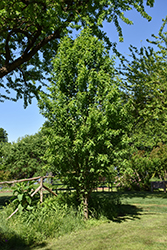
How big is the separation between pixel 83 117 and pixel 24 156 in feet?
53.5

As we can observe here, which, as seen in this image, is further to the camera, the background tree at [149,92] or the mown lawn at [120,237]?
the background tree at [149,92]

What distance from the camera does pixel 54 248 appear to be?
4680 millimetres

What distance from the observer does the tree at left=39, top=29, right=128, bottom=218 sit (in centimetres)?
652

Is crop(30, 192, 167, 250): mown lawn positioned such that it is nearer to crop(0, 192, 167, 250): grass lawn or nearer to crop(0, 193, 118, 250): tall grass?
crop(0, 192, 167, 250): grass lawn

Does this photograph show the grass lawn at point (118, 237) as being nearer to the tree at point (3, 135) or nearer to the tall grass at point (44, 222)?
the tall grass at point (44, 222)

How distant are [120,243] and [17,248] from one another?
2.43 m

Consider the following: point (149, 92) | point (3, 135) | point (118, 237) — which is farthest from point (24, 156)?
point (3, 135)

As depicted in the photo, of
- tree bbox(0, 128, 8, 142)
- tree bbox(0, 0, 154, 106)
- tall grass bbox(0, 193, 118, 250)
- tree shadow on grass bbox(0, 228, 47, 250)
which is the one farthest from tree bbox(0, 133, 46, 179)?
tree bbox(0, 128, 8, 142)

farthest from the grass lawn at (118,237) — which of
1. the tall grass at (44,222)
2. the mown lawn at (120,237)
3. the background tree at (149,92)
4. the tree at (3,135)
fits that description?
the tree at (3,135)

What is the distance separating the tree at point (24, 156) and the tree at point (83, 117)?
48.2 feet

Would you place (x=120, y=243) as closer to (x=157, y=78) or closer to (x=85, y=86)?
(x=85, y=86)

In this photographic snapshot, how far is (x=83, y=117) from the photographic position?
7094 mm

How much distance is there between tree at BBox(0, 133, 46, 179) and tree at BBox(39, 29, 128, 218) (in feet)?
48.2

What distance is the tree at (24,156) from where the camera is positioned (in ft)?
70.6
